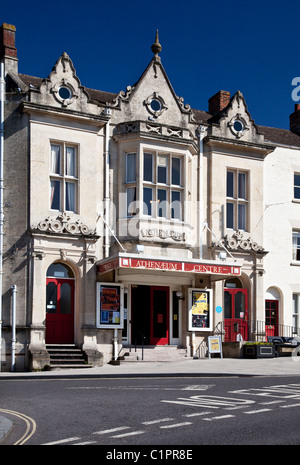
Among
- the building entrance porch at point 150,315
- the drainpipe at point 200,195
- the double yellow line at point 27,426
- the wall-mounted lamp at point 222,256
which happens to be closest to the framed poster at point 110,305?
the building entrance porch at point 150,315

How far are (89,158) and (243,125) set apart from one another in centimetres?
786

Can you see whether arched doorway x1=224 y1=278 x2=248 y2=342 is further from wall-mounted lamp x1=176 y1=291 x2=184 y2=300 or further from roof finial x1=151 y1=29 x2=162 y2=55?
roof finial x1=151 y1=29 x2=162 y2=55

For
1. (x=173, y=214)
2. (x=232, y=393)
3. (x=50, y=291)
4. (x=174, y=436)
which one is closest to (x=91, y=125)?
(x=173, y=214)

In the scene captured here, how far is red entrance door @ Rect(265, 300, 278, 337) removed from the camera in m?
29.5

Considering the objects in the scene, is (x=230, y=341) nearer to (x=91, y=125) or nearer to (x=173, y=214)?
(x=173, y=214)

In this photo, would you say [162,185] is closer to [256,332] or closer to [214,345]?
[214,345]

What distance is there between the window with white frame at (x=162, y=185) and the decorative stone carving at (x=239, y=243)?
2.65 meters

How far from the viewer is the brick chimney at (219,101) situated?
32.1 m

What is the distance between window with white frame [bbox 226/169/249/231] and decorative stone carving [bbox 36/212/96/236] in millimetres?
6922

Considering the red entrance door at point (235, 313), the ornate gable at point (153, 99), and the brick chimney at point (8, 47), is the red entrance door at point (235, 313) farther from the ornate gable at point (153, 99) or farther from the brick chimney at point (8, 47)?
the brick chimney at point (8, 47)

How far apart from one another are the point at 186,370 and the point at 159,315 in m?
6.14

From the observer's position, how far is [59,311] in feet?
80.1

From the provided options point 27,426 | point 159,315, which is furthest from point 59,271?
point 27,426

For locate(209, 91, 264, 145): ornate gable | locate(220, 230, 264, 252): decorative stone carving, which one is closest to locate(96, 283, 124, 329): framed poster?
locate(220, 230, 264, 252): decorative stone carving
